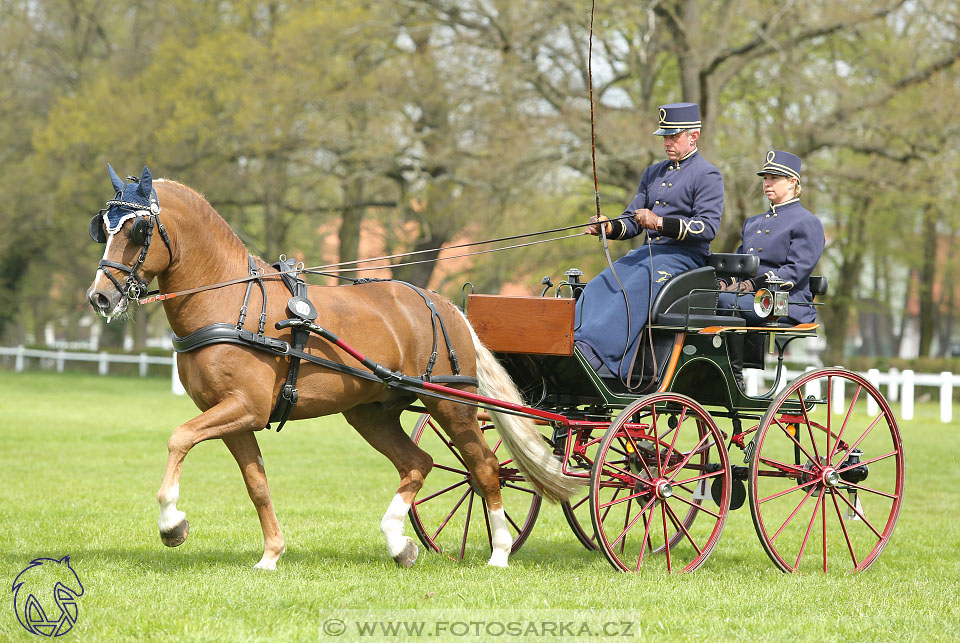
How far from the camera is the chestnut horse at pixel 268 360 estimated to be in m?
5.63

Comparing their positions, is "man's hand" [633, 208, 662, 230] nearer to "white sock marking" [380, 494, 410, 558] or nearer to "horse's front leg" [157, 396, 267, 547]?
"white sock marking" [380, 494, 410, 558]

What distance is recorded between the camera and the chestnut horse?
5.63m

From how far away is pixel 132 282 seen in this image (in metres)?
5.63

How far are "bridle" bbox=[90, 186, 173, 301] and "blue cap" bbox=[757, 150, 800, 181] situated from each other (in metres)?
4.06

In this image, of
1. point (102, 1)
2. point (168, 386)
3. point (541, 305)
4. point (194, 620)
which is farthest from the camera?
point (102, 1)

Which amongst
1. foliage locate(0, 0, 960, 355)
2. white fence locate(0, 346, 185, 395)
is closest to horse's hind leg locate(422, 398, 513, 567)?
foliage locate(0, 0, 960, 355)

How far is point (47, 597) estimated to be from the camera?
17.7 ft

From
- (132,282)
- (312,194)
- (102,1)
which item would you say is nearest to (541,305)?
(132,282)

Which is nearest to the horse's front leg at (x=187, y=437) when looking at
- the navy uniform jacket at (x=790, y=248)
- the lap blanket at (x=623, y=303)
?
the lap blanket at (x=623, y=303)

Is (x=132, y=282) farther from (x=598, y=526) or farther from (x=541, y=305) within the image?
(x=598, y=526)

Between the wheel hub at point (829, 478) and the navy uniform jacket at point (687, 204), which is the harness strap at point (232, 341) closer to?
the navy uniform jacket at point (687, 204)

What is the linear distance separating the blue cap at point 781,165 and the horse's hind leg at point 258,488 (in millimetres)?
3862

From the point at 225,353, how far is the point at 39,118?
A: 3100cm

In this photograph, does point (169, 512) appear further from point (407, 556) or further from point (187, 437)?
point (407, 556)
